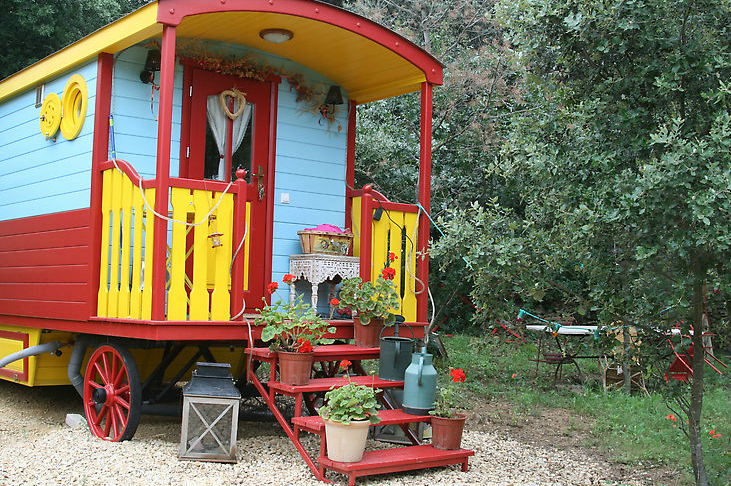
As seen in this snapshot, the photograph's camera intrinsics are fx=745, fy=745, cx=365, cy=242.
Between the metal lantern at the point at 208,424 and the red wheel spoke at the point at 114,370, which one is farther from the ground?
the red wheel spoke at the point at 114,370

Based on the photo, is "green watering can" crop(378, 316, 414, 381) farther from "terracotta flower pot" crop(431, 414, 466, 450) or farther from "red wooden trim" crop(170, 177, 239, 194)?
"red wooden trim" crop(170, 177, 239, 194)

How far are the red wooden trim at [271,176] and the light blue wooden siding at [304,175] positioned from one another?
0.04 metres

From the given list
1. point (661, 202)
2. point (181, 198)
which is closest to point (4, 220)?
point (181, 198)

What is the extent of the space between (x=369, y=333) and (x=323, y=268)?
84 cm

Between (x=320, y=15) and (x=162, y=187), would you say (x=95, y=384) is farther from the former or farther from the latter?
(x=320, y=15)

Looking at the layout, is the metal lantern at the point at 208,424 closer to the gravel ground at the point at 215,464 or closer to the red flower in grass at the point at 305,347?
the gravel ground at the point at 215,464

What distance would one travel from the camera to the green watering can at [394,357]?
5.04 meters

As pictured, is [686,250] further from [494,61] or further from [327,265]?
[494,61]

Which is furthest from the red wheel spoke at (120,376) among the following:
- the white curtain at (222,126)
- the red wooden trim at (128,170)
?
the white curtain at (222,126)

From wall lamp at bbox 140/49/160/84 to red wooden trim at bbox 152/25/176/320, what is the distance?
93 cm

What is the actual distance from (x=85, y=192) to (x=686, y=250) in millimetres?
4002

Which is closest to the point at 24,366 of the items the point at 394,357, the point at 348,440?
the point at 394,357

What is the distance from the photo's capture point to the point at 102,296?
5.12 m

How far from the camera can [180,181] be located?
15.5 feet
